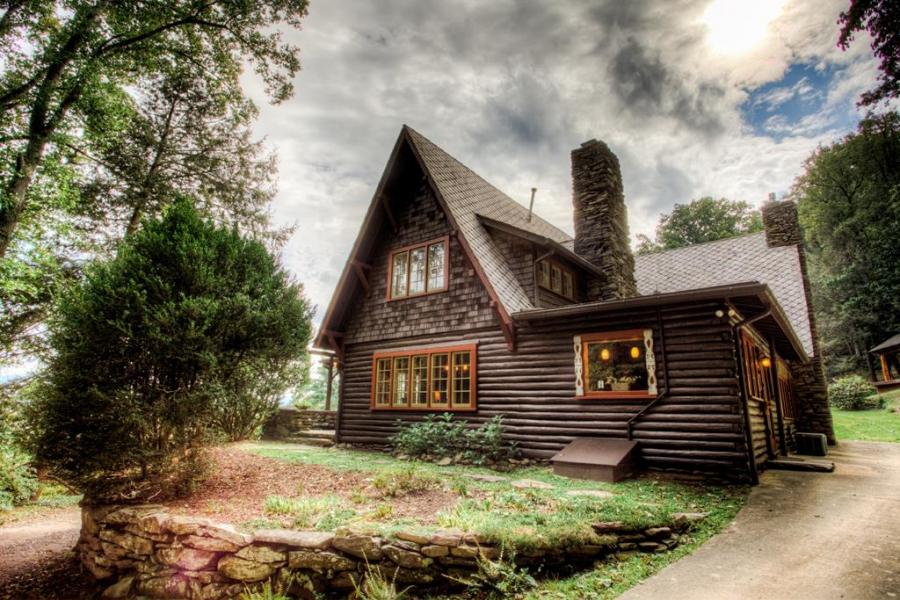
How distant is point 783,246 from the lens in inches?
580

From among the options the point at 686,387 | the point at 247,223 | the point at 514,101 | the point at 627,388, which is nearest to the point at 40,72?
the point at 247,223

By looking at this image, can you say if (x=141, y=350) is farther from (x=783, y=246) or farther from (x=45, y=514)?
(x=783, y=246)

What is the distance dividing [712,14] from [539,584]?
1197 cm

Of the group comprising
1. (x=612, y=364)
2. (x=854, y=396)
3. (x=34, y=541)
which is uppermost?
(x=612, y=364)

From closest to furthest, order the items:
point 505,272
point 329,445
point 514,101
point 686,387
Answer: point 686,387, point 505,272, point 329,445, point 514,101

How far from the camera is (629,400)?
822cm

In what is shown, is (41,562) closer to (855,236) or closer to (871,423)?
(871,423)

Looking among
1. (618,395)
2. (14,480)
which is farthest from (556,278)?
(14,480)

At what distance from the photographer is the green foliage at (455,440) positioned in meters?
9.37

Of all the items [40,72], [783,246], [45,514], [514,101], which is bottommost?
[45,514]

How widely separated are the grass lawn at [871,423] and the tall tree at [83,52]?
24550 mm

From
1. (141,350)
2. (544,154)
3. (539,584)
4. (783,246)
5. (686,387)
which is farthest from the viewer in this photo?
(544,154)

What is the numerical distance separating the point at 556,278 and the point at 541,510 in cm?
762

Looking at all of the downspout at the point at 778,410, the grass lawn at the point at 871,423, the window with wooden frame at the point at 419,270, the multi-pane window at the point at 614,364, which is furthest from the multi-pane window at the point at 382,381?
the grass lawn at the point at 871,423
